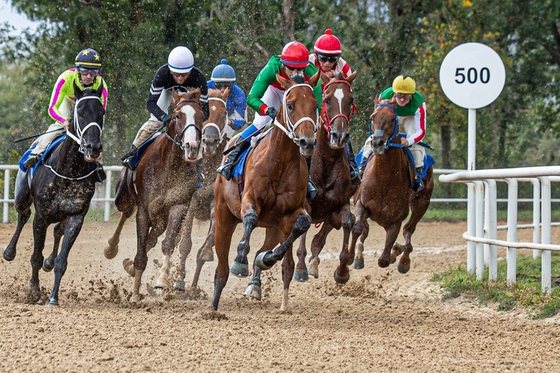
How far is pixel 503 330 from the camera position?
7727 millimetres

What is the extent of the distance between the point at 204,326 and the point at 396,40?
22014 millimetres

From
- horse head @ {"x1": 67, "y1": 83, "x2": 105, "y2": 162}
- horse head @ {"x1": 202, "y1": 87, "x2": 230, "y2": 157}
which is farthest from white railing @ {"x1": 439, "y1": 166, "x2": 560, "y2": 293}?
horse head @ {"x1": 67, "y1": 83, "x2": 105, "y2": 162}

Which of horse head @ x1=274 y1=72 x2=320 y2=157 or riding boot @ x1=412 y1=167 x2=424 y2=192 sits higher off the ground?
horse head @ x1=274 y1=72 x2=320 y2=157

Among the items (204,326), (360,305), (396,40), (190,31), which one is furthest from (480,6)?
(204,326)

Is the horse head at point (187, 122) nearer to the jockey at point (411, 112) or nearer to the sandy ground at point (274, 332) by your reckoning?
the sandy ground at point (274, 332)

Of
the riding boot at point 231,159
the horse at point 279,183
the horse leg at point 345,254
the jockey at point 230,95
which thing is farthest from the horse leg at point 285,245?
the jockey at point 230,95

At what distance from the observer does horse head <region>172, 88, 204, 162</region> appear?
29.2 ft

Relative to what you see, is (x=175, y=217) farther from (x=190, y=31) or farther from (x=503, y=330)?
(x=190, y=31)

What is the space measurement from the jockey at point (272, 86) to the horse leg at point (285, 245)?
0.66 metres

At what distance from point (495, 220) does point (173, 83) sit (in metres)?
3.61

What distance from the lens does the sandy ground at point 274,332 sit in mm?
6008

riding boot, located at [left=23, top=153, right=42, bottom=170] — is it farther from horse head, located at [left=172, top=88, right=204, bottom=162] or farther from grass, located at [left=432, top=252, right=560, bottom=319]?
grass, located at [left=432, top=252, right=560, bottom=319]

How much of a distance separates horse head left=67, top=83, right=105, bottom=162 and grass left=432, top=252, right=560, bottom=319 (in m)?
3.91

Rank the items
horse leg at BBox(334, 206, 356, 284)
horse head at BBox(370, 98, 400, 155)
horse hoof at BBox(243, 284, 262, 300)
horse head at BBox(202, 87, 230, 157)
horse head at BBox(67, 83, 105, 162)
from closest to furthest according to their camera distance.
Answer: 1. horse hoof at BBox(243, 284, 262, 300)
2. horse head at BBox(67, 83, 105, 162)
3. horse head at BBox(202, 87, 230, 157)
4. horse leg at BBox(334, 206, 356, 284)
5. horse head at BBox(370, 98, 400, 155)
